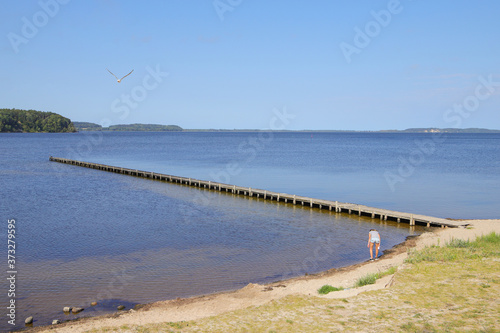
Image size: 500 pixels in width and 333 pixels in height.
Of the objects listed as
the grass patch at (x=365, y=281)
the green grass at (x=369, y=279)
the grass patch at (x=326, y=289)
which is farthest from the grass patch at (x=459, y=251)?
the grass patch at (x=326, y=289)

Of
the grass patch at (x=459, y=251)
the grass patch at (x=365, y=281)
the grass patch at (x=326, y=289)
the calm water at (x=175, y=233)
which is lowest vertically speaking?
the calm water at (x=175, y=233)

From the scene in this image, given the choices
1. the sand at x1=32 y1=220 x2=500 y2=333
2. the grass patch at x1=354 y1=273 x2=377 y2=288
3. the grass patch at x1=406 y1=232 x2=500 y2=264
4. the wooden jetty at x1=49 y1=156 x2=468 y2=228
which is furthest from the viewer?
the wooden jetty at x1=49 y1=156 x2=468 y2=228

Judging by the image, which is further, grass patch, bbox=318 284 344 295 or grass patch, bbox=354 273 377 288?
grass patch, bbox=354 273 377 288

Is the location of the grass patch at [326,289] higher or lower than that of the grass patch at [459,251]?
lower

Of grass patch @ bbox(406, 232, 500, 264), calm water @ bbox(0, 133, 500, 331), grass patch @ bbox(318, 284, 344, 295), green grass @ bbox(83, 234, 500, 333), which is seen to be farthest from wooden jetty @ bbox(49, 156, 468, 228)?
grass patch @ bbox(318, 284, 344, 295)

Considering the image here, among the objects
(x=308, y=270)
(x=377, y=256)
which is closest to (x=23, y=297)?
(x=308, y=270)

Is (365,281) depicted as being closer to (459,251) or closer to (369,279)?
(369,279)

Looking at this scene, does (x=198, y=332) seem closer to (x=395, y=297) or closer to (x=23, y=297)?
(x=395, y=297)

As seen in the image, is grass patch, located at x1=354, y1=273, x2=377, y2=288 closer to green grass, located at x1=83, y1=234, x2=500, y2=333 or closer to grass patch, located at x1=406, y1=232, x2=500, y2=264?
green grass, located at x1=83, y1=234, x2=500, y2=333

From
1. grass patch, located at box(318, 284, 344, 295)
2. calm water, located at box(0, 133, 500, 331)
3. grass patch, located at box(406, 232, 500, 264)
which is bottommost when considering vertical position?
calm water, located at box(0, 133, 500, 331)

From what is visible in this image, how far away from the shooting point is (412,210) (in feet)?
122

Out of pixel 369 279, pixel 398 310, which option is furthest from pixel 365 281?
pixel 398 310

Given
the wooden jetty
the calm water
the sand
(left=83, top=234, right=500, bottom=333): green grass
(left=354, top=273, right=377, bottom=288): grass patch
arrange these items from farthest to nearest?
the wooden jetty → the calm water → (left=354, top=273, right=377, bottom=288): grass patch → the sand → (left=83, top=234, right=500, bottom=333): green grass

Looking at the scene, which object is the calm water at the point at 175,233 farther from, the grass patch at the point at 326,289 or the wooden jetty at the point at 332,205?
the grass patch at the point at 326,289
